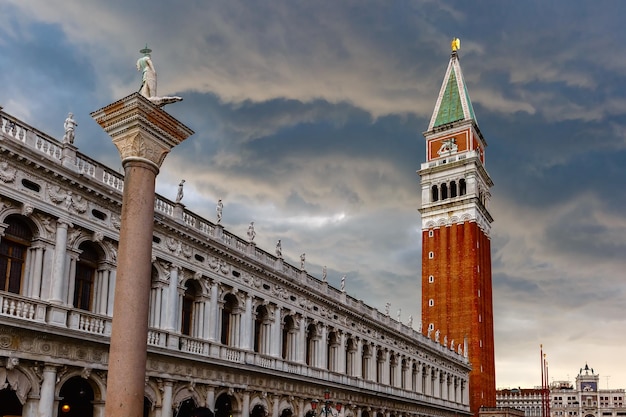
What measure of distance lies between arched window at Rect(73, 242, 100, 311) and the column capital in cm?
1465

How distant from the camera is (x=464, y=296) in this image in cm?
8594

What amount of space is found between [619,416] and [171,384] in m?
180

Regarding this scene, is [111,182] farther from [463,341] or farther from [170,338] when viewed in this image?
[463,341]

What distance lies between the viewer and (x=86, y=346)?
25656mm

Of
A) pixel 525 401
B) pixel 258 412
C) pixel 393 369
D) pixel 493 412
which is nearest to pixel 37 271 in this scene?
pixel 258 412

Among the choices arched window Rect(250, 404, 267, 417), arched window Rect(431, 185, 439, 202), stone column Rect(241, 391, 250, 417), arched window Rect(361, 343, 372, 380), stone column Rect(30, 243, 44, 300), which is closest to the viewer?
stone column Rect(30, 243, 44, 300)

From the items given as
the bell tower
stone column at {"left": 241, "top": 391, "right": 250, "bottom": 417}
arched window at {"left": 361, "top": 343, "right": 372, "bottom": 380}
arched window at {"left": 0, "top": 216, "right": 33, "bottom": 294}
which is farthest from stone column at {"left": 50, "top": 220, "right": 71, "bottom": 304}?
the bell tower

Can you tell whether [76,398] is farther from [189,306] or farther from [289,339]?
[289,339]

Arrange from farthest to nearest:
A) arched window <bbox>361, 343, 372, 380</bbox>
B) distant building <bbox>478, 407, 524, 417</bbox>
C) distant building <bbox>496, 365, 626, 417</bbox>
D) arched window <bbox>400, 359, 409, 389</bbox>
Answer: distant building <bbox>496, 365, 626, 417</bbox>, distant building <bbox>478, 407, 524, 417</bbox>, arched window <bbox>400, 359, 409, 389</bbox>, arched window <bbox>361, 343, 372, 380</bbox>

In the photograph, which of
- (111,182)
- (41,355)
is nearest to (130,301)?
(41,355)

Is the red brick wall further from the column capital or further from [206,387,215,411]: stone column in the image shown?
the column capital

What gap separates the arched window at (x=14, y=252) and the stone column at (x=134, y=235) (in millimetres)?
12397

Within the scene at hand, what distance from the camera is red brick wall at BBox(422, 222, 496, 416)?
275 feet

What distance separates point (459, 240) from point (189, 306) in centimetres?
5869
